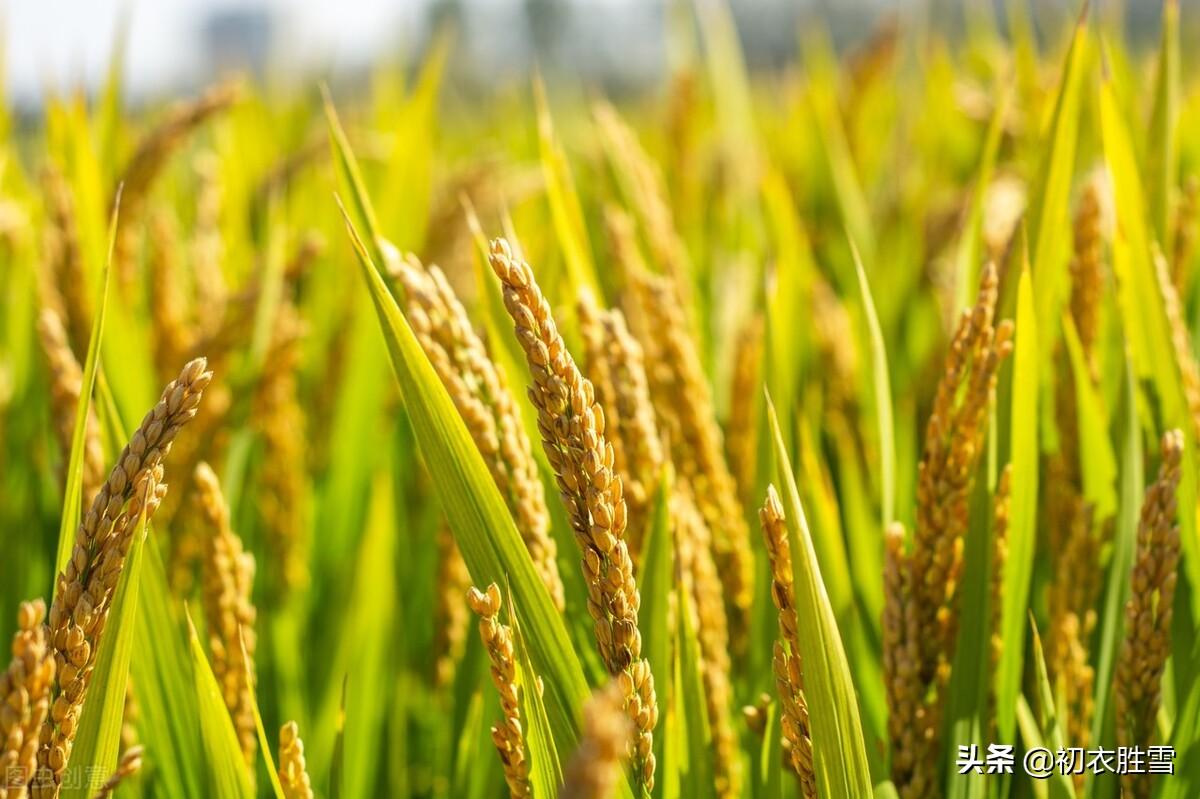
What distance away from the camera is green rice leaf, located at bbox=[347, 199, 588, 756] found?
1.69 ft

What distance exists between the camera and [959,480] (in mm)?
603

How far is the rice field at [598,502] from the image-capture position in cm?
49

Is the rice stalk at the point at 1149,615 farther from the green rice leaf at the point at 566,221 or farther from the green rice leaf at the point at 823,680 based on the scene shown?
the green rice leaf at the point at 566,221

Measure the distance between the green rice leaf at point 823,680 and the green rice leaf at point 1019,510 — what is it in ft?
0.61

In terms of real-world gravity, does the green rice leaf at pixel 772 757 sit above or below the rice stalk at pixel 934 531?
below

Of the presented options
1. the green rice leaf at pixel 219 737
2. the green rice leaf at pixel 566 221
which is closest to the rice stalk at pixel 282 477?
the green rice leaf at pixel 566 221

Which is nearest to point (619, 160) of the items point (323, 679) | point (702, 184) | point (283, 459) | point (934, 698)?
point (283, 459)

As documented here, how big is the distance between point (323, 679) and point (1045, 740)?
0.61m

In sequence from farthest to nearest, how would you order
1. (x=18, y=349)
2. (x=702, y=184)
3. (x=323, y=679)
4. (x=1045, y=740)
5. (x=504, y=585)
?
(x=702, y=184) → (x=18, y=349) → (x=323, y=679) → (x=1045, y=740) → (x=504, y=585)

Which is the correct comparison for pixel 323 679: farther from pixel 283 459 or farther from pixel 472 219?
pixel 472 219

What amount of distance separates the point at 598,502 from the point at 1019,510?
0.35 metres

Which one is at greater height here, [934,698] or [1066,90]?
[1066,90]

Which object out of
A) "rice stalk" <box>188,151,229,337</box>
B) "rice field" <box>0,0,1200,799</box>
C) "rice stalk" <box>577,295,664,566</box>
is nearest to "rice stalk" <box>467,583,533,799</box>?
"rice field" <box>0,0,1200,799</box>

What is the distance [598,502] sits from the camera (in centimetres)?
44
